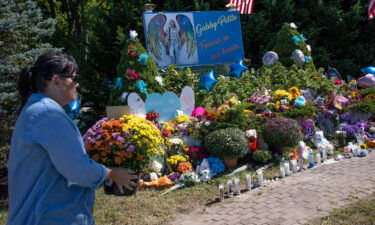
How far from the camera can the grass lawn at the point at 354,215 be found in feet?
13.8

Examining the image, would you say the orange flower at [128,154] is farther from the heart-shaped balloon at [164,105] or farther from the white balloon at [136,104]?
the heart-shaped balloon at [164,105]

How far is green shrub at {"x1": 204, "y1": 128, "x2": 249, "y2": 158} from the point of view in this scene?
616 cm

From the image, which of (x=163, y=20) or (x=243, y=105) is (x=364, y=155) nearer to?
(x=243, y=105)

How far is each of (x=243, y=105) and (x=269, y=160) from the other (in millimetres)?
989

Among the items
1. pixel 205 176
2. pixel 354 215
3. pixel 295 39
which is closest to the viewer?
pixel 354 215

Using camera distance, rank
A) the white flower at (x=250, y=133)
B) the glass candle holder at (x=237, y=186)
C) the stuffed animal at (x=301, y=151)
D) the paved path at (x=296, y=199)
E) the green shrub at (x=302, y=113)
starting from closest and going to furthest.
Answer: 1. the paved path at (x=296, y=199)
2. the glass candle holder at (x=237, y=186)
3. the white flower at (x=250, y=133)
4. the stuffed animal at (x=301, y=151)
5. the green shrub at (x=302, y=113)

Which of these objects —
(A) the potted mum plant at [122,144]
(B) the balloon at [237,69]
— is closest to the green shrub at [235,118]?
(A) the potted mum plant at [122,144]

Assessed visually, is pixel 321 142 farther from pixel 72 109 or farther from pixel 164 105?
pixel 72 109

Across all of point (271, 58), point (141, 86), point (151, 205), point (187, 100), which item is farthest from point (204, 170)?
point (271, 58)

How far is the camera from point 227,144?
20.1 ft

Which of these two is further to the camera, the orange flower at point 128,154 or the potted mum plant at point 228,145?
the potted mum plant at point 228,145

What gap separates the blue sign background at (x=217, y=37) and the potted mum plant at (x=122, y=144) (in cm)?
528

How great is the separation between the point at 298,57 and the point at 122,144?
6908 millimetres

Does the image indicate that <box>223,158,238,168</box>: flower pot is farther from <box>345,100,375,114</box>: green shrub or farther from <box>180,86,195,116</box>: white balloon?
<box>345,100,375,114</box>: green shrub
